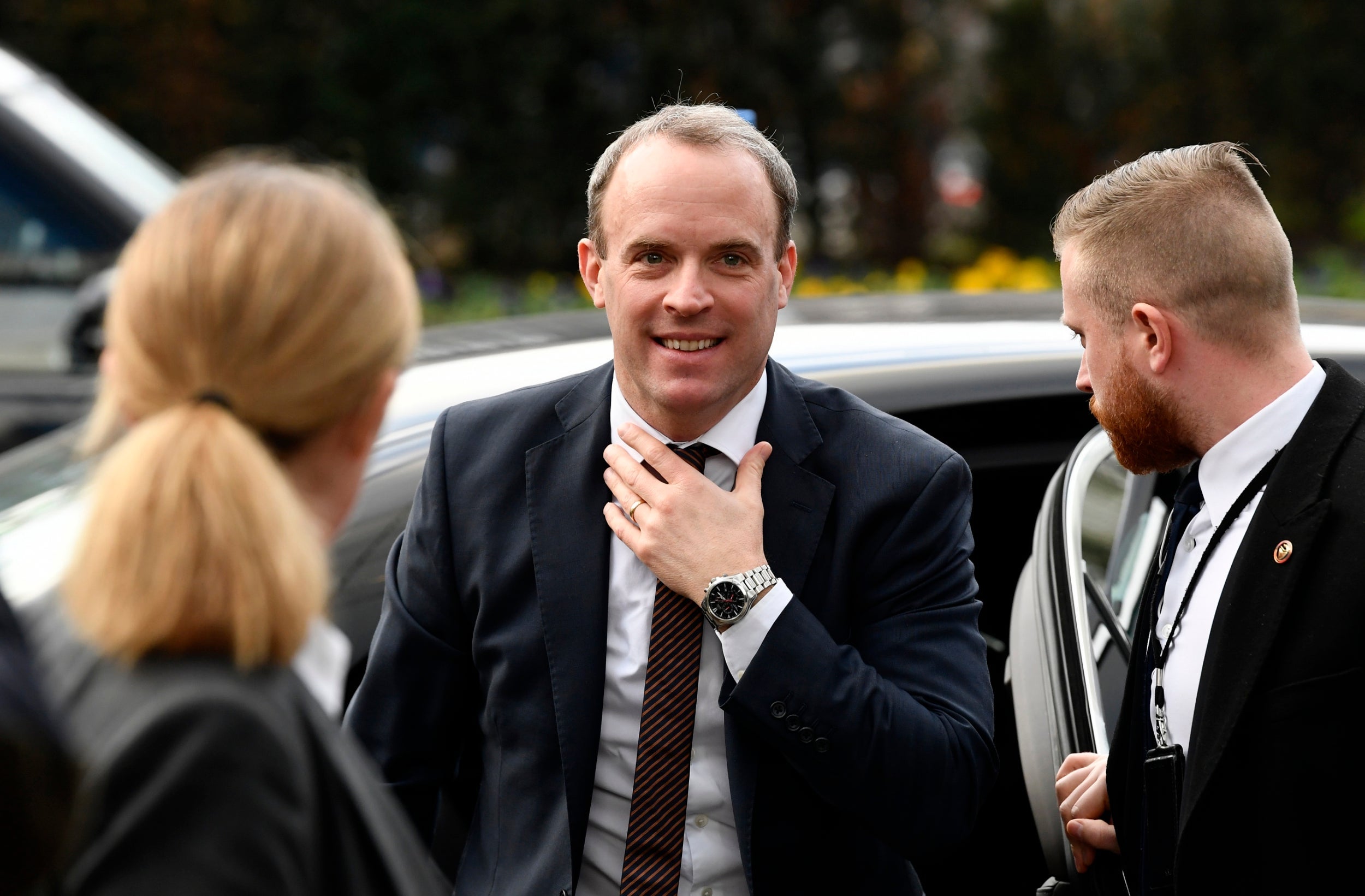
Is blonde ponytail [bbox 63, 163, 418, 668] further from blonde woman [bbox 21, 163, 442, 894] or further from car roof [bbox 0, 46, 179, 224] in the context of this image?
car roof [bbox 0, 46, 179, 224]

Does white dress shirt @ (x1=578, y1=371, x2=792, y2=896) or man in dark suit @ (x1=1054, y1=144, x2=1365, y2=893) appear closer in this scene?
man in dark suit @ (x1=1054, y1=144, x2=1365, y2=893)

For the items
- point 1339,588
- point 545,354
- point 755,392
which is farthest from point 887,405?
point 1339,588

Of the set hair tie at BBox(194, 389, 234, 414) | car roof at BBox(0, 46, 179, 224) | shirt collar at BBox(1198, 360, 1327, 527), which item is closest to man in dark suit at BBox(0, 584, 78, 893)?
hair tie at BBox(194, 389, 234, 414)

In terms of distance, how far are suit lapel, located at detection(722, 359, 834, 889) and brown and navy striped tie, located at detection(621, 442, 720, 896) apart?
0.07 m

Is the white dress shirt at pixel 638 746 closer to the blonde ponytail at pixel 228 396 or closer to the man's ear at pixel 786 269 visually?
the man's ear at pixel 786 269

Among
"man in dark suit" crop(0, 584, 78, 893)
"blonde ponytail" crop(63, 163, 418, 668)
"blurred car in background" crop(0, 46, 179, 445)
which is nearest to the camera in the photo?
"man in dark suit" crop(0, 584, 78, 893)

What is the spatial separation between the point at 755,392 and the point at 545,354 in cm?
72

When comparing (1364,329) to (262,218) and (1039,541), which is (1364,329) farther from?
(262,218)

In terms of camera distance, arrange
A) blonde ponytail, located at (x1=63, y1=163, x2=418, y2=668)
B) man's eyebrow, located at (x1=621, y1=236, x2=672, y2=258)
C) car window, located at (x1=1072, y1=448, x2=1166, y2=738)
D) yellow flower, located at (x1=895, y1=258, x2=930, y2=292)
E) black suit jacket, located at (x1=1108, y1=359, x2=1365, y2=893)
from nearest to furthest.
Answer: blonde ponytail, located at (x1=63, y1=163, x2=418, y2=668)
black suit jacket, located at (x1=1108, y1=359, x2=1365, y2=893)
man's eyebrow, located at (x1=621, y1=236, x2=672, y2=258)
car window, located at (x1=1072, y1=448, x2=1166, y2=738)
yellow flower, located at (x1=895, y1=258, x2=930, y2=292)

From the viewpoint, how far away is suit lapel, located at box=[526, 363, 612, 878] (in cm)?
223

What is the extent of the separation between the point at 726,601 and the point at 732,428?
1.32 feet

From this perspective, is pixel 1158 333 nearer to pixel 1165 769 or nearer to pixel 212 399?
pixel 1165 769

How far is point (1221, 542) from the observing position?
86.7 inches

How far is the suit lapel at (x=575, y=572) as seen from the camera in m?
2.23
